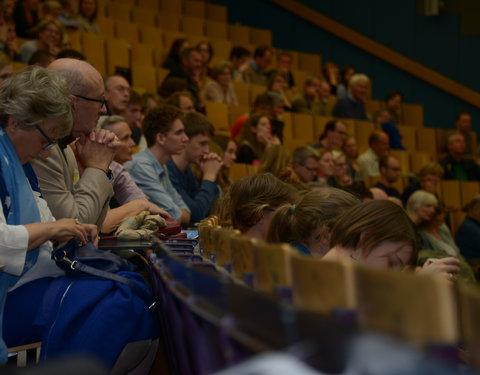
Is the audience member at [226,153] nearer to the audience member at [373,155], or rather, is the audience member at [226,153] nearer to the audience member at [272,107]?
the audience member at [272,107]

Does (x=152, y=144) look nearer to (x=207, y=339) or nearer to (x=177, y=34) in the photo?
(x=207, y=339)

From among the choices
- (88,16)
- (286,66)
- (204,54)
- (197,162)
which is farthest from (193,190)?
(286,66)

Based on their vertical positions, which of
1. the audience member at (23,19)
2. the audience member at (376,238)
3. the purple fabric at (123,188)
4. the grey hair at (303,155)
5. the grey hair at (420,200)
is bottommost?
the grey hair at (420,200)

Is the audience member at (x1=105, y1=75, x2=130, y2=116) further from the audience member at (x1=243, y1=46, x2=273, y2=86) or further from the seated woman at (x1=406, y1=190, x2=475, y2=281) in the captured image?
the audience member at (x1=243, y1=46, x2=273, y2=86)

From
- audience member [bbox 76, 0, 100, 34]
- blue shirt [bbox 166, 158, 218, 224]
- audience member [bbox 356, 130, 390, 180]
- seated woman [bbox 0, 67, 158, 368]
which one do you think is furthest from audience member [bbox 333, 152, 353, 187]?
seated woman [bbox 0, 67, 158, 368]

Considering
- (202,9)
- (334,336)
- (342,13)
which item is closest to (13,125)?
(334,336)

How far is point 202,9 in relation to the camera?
621 cm

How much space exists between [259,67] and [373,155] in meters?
1.32

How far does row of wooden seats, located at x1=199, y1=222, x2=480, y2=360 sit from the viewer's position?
18.5 inches

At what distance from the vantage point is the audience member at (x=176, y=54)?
446 centimetres

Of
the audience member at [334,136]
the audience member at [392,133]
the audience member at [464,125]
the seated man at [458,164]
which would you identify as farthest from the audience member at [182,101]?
the audience member at [464,125]

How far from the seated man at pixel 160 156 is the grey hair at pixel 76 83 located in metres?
0.80

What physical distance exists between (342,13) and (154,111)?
493 centimetres

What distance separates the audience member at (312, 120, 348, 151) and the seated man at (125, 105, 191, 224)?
1.84 m
